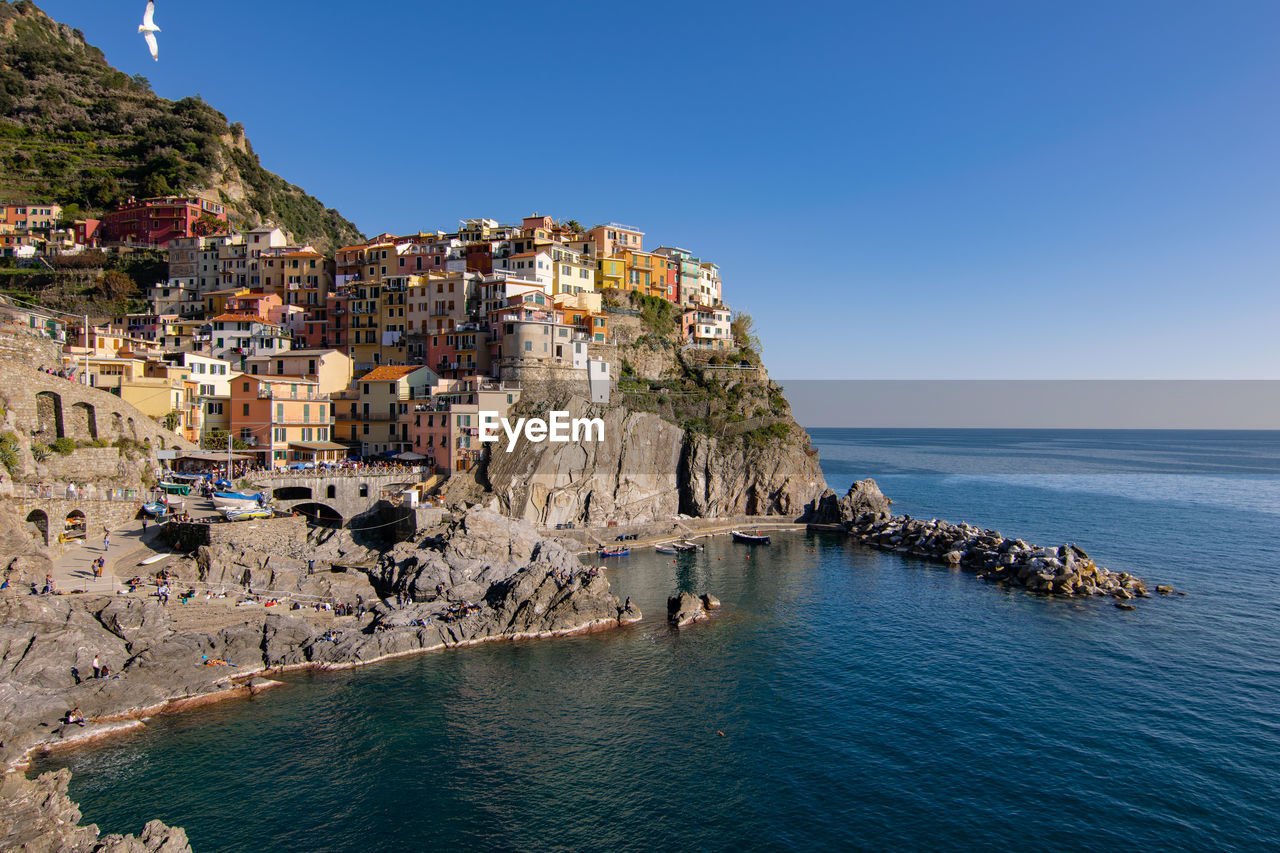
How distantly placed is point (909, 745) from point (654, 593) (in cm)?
2142

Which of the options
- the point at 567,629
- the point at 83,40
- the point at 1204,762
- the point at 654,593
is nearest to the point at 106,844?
the point at 567,629

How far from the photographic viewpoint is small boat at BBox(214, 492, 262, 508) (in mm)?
43562

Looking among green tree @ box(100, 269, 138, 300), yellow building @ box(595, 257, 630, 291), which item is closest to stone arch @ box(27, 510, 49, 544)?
green tree @ box(100, 269, 138, 300)

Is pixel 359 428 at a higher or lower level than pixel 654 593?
higher

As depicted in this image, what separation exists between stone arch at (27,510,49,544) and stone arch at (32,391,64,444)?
625 centimetres

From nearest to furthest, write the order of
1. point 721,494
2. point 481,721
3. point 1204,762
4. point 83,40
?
point 1204,762, point 481,721, point 721,494, point 83,40

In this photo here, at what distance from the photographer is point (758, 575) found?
2116 inches

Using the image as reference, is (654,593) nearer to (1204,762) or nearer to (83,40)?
(1204,762)

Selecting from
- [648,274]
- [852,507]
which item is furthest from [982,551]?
[648,274]

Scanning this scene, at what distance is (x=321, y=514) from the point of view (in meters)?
50.1

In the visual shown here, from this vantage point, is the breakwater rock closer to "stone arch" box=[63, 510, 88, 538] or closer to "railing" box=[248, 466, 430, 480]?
"railing" box=[248, 466, 430, 480]

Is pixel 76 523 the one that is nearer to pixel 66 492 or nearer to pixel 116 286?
pixel 66 492

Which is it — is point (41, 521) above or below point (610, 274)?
below

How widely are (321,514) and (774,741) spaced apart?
3512cm
